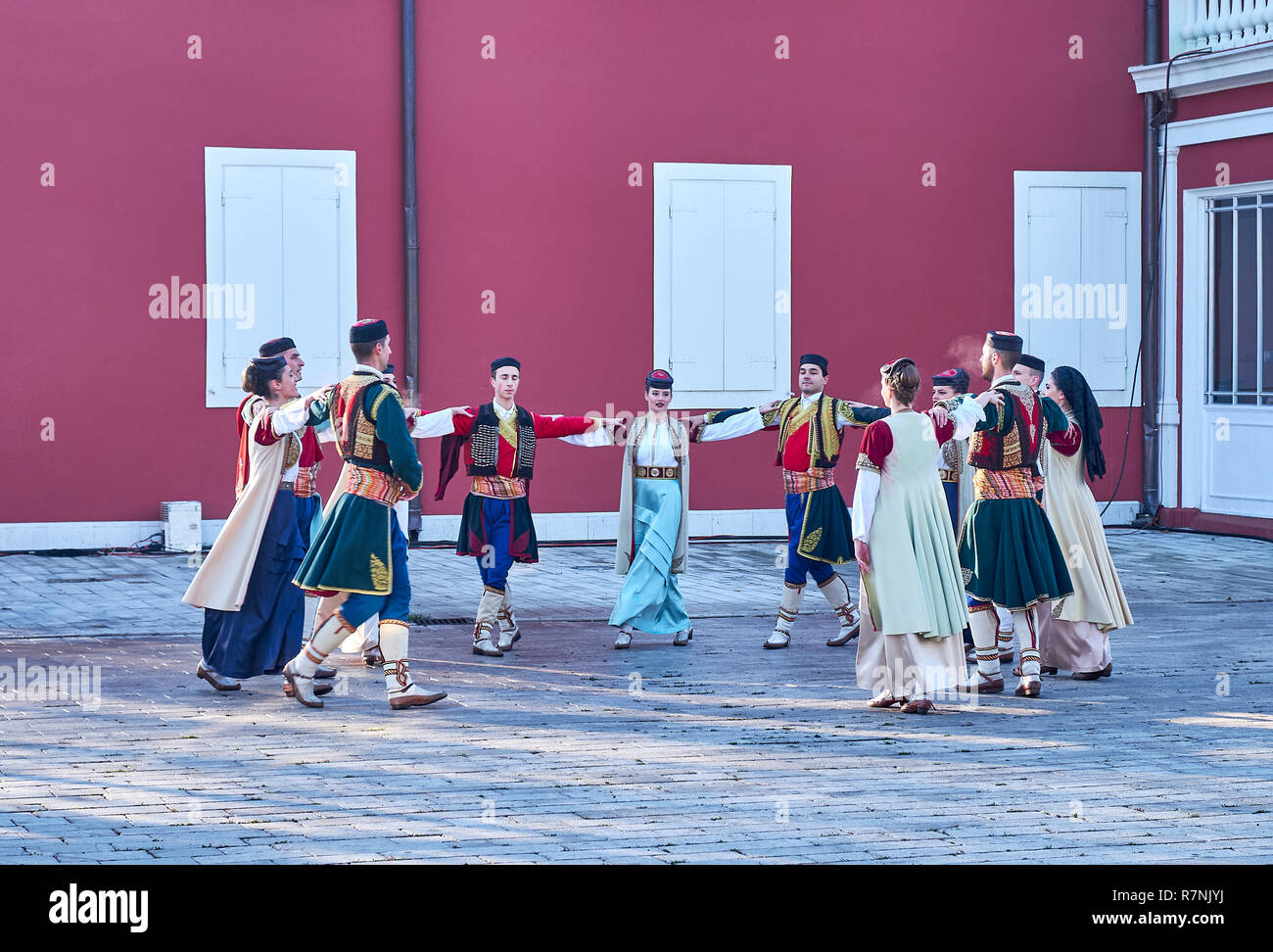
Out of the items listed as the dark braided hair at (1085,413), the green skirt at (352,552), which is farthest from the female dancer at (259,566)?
the dark braided hair at (1085,413)

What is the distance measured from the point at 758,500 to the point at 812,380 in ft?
17.4

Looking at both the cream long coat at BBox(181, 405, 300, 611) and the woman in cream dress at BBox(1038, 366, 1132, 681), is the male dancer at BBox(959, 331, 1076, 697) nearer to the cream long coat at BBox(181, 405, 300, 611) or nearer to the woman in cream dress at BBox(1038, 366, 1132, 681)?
the woman in cream dress at BBox(1038, 366, 1132, 681)

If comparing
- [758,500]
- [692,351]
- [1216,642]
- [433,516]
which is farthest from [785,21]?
[1216,642]

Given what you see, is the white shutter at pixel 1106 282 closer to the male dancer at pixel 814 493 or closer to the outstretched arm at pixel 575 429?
the male dancer at pixel 814 493

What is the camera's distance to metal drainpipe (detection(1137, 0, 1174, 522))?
51.3 feet

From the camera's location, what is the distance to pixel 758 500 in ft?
48.8

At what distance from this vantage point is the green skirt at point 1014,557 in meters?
8.23

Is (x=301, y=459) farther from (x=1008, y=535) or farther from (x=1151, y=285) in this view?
(x=1151, y=285)

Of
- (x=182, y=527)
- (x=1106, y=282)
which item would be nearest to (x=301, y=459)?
(x=182, y=527)

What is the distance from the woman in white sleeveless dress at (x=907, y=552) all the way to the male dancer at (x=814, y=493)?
1552mm

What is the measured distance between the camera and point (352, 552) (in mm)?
7699

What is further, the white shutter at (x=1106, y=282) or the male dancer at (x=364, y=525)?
the white shutter at (x=1106, y=282)

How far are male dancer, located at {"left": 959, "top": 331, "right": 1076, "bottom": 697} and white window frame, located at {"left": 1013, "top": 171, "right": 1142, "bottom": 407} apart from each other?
23.8 ft

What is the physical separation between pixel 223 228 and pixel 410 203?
5.05 ft
